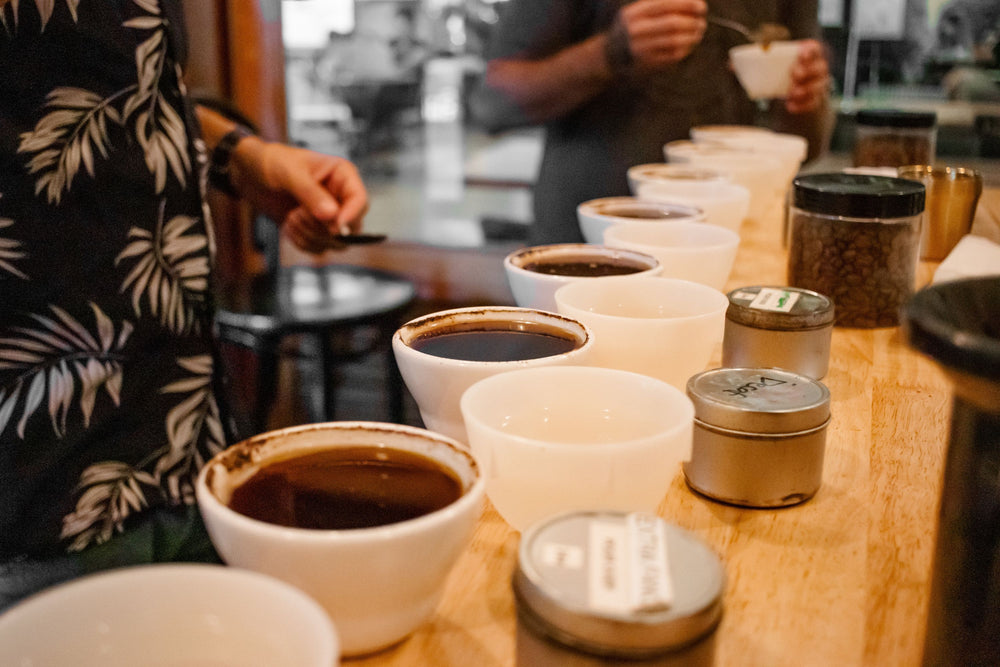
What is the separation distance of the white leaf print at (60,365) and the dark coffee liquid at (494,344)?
56cm

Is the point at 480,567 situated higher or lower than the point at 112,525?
higher

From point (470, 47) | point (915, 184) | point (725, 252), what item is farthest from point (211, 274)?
point (470, 47)

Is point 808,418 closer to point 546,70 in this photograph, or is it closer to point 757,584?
point 757,584

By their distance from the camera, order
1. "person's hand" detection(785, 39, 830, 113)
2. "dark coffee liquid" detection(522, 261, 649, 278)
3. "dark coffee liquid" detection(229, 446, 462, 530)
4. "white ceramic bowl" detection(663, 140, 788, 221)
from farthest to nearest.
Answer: "person's hand" detection(785, 39, 830, 113) < "white ceramic bowl" detection(663, 140, 788, 221) < "dark coffee liquid" detection(522, 261, 649, 278) < "dark coffee liquid" detection(229, 446, 462, 530)

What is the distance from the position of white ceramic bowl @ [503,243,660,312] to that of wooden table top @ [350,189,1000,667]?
13.3 inches

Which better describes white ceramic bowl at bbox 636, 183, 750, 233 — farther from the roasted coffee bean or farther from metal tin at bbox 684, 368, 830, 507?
metal tin at bbox 684, 368, 830, 507

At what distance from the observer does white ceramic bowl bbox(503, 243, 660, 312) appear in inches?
48.0

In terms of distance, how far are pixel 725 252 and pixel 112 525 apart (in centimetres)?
100

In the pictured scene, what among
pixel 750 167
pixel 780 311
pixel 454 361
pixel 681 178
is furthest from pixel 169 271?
pixel 750 167

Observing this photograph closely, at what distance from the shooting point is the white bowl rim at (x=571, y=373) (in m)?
0.73

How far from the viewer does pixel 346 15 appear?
14.2 ft

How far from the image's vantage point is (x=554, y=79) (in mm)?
2621

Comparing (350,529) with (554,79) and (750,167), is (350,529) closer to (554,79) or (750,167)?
(750,167)

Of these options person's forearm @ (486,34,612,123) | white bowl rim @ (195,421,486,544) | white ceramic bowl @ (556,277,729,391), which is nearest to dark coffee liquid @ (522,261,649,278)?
white ceramic bowl @ (556,277,729,391)
